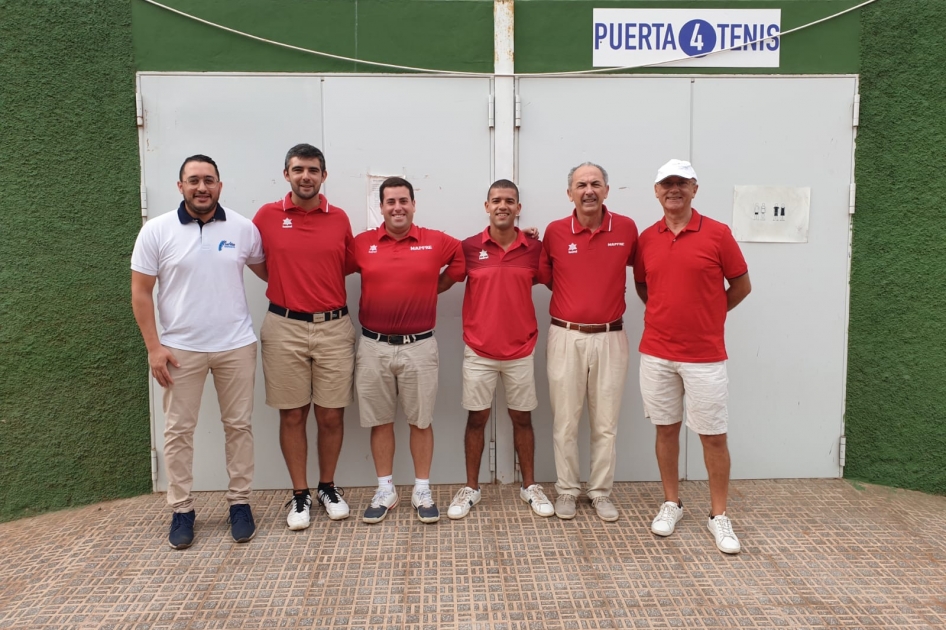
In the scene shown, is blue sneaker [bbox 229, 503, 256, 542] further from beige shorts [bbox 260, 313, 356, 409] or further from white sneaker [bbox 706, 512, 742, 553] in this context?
white sneaker [bbox 706, 512, 742, 553]

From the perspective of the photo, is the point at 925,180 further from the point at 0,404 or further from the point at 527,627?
the point at 0,404

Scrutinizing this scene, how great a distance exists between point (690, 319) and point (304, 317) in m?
1.98

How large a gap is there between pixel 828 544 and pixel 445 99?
316 cm

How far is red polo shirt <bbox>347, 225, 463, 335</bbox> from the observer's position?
3.12 m

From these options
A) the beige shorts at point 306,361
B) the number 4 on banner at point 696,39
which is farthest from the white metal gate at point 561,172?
the beige shorts at point 306,361

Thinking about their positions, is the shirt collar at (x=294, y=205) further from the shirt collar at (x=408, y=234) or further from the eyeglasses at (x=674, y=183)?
the eyeglasses at (x=674, y=183)

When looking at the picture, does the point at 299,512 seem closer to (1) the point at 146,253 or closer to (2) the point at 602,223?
(1) the point at 146,253

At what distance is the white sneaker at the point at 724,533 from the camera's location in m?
2.83

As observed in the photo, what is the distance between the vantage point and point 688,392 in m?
3.00

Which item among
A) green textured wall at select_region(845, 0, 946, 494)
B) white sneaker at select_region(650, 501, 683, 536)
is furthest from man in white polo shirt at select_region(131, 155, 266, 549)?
green textured wall at select_region(845, 0, 946, 494)

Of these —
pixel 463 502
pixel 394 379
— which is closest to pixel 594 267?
pixel 394 379

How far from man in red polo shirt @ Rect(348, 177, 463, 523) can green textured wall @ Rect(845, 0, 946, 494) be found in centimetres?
256

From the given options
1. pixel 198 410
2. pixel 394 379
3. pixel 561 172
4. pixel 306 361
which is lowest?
pixel 198 410

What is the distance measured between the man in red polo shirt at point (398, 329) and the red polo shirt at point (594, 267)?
0.59 m
